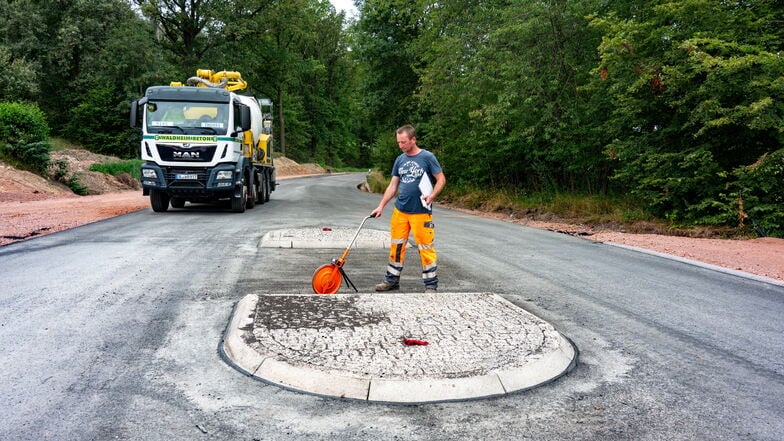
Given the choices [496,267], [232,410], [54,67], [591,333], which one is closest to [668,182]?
[496,267]

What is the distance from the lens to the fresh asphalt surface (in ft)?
10.1

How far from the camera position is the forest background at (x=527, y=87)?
12289 mm

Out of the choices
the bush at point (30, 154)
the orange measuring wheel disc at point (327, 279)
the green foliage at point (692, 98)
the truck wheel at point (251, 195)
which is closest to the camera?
the orange measuring wheel disc at point (327, 279)

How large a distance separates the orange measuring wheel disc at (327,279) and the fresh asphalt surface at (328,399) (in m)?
0.44

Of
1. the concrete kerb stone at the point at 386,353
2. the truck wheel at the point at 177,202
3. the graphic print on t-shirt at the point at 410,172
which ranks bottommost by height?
the truck wheel at the point at 177,202

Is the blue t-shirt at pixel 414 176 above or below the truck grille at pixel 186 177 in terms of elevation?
above

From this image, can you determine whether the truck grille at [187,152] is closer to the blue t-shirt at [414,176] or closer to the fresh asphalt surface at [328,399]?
the fresh asphalt surface at [328,399]

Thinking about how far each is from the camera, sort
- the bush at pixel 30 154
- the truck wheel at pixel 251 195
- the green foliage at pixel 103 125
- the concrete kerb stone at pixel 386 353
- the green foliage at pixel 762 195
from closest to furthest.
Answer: the concrete kerb stone at pixel 386 353
the green foliage at pixel 762 195
the truck wheel at pixel 251 195
the bush at pixel 30 154
the green foliage at pixel 103 125

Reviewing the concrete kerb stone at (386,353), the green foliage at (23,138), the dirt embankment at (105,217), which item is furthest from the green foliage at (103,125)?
the concrete kerb stone at (386,353)

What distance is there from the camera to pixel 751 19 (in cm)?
1261

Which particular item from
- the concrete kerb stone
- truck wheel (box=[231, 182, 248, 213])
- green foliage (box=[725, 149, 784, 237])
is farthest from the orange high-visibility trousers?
truck wheel (box=[231, 182, 248, 213])

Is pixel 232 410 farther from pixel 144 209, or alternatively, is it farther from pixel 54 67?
pixel 54 67

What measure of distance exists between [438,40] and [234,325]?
21.2 metres

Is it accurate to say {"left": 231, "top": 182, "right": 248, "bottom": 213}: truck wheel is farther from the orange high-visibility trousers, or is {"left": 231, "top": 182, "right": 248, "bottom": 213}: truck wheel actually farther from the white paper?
the white paper
